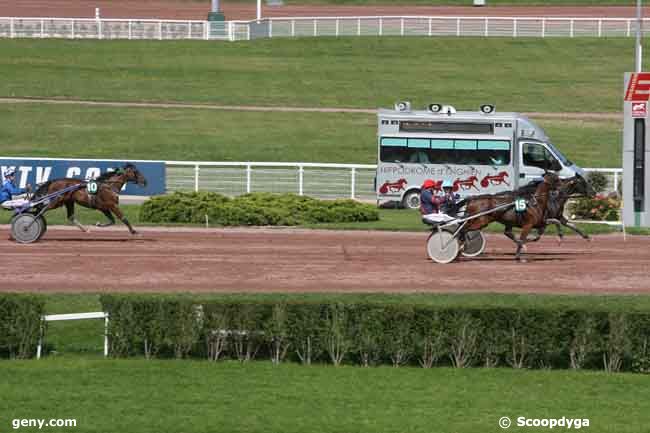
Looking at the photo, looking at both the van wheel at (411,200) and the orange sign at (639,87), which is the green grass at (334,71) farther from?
the orange sign at (639,87)

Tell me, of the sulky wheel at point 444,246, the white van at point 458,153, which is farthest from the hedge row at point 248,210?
the sulky wheel at point 444,246

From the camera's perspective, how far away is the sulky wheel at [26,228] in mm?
22469

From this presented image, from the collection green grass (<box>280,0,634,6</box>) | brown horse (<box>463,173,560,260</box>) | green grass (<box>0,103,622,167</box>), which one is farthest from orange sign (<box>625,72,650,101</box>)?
green grass (<box>280,0,634,6</box>)

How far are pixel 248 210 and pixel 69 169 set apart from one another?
640 centimetres

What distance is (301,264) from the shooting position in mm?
20766

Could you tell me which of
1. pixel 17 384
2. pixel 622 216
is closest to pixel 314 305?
pixel 17 384

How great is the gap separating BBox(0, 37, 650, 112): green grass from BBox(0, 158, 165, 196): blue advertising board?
1610cm

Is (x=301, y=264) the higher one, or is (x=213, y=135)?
(x=213, y=135)

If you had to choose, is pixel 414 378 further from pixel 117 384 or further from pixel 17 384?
pixel 17 384

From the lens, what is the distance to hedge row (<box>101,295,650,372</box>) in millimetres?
14250

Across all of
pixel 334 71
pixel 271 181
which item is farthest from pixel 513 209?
pixel 334 71

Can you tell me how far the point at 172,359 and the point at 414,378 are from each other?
274 centimetres

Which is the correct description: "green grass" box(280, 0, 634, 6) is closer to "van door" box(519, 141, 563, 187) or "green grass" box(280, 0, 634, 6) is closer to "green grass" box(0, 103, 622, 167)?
"green grass" box(0, 103, 622, 167)

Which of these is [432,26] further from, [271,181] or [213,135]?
[271,181]
